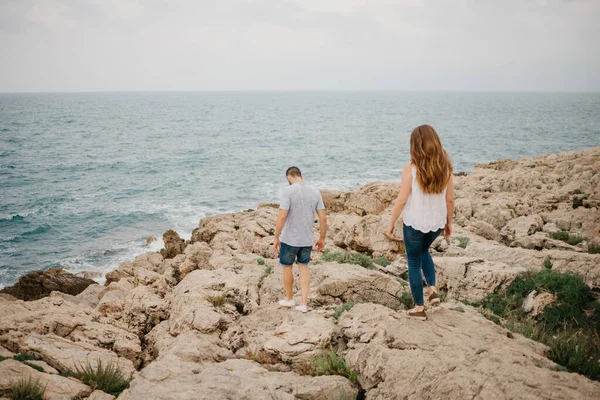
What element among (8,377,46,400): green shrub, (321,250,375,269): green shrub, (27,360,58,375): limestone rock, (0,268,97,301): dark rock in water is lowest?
(0,268,97,301): dark rock in water

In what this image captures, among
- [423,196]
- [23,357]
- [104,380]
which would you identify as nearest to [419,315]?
[423,196]

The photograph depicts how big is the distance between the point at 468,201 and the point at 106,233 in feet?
75.2

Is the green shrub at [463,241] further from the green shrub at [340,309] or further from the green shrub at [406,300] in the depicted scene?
the green shrub at [340,309]

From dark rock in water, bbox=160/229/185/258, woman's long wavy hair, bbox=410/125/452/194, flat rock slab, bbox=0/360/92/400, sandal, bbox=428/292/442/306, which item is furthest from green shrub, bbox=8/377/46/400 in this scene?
dark rock in water, bbox=160/229/185/258

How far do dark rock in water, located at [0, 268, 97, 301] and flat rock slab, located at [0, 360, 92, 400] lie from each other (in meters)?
11.6

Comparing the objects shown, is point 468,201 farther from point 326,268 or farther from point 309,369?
point 309,369

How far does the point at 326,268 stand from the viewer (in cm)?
788

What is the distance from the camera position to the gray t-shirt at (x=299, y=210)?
6012 millimetres

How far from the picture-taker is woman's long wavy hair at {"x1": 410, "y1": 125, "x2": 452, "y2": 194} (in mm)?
4629

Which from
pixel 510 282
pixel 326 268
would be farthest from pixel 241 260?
pixel 510 282

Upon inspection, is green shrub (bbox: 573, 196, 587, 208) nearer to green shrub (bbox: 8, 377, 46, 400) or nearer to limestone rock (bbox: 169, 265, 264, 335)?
limestone rock (bbox: 169, 265, 264, 335)

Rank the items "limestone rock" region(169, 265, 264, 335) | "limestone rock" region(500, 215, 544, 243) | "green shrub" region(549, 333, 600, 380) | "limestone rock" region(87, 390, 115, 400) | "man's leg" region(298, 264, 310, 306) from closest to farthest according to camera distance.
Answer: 1. "green shrub" region(549, 333, 600, 380)
2. "limestone rock" region(87, 390, 115, 400)
3. "man's leg" region(298, 264, 310, 306)
4. "limestone rock" region(169, 265, 264, 335)
5. "limestone rock" region(500, 215, 544, 243)

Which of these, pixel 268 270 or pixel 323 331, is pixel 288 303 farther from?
pixel 268 270

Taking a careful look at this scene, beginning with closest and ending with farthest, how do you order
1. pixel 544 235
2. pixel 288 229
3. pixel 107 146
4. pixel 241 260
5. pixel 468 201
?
pixel 288 229 < pixel 241 260 < pixel 544 235 < pixel 468 201 < pixel 107 146
